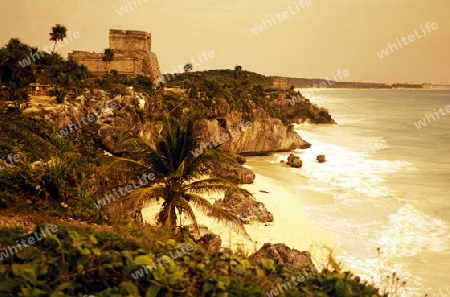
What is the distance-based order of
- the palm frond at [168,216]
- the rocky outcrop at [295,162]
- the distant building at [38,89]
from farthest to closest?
the rocky outcrop at [295,162], the distant building at [38,89], the palm frond at [168,216]

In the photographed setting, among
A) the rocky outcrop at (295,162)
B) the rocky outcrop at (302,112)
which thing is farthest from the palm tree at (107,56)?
the rocky outcrop at (302,112)

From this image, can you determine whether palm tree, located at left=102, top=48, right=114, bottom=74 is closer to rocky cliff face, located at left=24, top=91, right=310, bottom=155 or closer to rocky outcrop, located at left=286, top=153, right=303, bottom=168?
rocky cliff face, located at left=24, top=91, right=310, bottom=155

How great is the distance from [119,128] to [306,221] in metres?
13.5

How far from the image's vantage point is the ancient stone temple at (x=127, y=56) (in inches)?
1515

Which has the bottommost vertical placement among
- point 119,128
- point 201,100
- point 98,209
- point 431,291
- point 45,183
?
point 431,291

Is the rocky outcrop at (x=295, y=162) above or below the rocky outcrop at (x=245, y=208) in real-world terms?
above

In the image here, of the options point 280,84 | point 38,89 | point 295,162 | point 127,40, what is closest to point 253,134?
point 295,162

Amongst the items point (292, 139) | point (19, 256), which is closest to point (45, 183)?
point (19, 256)

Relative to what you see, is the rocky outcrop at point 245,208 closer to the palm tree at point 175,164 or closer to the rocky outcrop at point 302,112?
the palm tree at point 175,164

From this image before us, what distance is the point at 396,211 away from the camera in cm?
2181

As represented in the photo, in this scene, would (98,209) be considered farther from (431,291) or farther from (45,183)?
(431,291)

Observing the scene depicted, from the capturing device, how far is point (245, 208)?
1867 cm

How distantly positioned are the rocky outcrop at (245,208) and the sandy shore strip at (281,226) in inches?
15.5

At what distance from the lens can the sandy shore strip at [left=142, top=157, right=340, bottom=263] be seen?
1594cm
